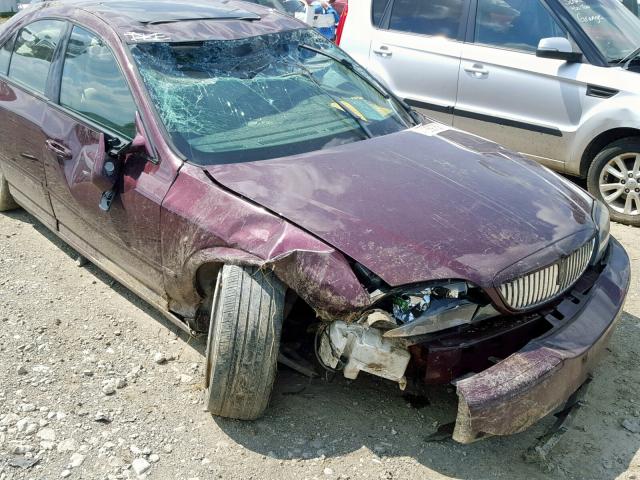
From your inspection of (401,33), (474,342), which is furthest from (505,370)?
(401,33)

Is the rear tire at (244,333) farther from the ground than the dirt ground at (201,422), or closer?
farther from the ground

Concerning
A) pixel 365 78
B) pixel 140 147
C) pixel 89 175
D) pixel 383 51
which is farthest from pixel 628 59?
pixel 89 175

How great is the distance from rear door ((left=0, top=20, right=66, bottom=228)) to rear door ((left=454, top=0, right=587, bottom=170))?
3259 millimetres

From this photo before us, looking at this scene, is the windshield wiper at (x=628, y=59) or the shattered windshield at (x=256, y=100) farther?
the windshield wiper at (x=628, y=59)

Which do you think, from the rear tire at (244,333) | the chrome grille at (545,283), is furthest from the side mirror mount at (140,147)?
the chrome grille at (545,283)

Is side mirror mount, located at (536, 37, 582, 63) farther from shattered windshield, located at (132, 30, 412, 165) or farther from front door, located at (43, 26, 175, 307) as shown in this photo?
front door, located at (43, 26, 175, 307)

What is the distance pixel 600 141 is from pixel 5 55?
169 inches

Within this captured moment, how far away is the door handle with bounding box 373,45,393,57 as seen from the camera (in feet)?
20.6

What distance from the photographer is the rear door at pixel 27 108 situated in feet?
13.6

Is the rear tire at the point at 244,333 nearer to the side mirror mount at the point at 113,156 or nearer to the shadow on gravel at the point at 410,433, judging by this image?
the shadow on gravel at the point at 410,433

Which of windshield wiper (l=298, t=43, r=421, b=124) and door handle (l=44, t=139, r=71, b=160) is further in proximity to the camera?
windshield wiper (l=298, t=43, r=421, b=124)

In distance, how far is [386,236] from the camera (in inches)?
110

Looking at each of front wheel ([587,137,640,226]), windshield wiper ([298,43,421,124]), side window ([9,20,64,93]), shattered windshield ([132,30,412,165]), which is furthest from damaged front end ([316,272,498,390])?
front wheel ([587,137,640,226])

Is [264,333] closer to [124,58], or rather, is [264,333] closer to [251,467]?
[251,467]
